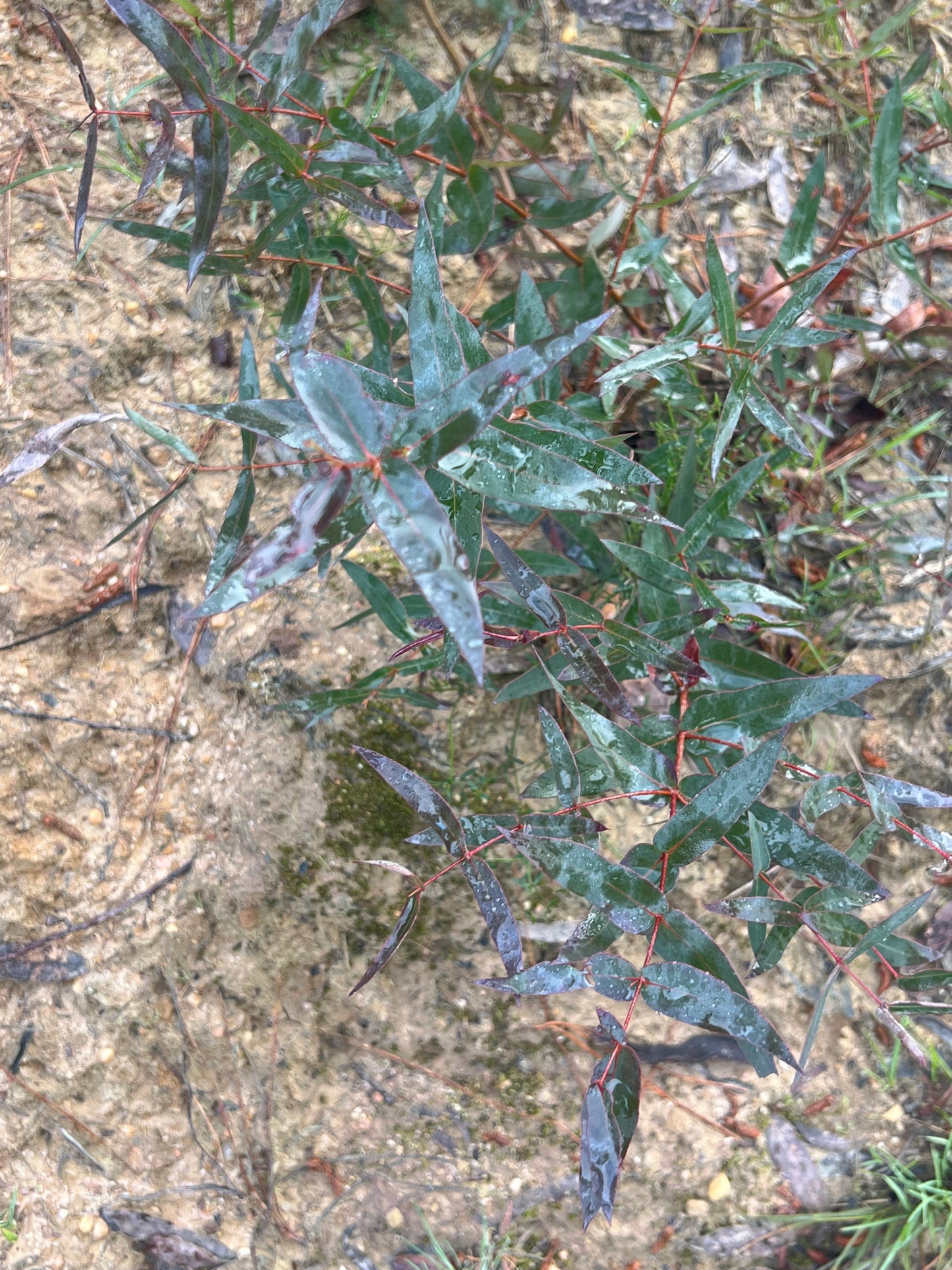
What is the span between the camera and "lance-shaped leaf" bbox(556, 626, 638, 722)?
3.71 ft

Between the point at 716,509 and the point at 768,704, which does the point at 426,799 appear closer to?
the point at 768,704

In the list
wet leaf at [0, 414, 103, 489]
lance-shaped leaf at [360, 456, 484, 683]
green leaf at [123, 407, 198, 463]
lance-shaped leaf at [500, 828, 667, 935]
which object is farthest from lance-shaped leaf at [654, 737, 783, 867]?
wet leaf at [0, 414, 103, 489]

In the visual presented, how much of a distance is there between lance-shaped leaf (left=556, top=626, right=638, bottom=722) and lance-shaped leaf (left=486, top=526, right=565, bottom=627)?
0.16 feet

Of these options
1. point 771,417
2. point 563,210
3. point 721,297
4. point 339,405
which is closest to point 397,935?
point 339,405

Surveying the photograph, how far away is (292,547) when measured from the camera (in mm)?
781

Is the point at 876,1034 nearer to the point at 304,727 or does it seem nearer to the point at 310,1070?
the point at 310,1070

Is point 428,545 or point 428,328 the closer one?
point 428,545

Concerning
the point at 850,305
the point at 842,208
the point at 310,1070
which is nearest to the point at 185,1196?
the point at 310,1070

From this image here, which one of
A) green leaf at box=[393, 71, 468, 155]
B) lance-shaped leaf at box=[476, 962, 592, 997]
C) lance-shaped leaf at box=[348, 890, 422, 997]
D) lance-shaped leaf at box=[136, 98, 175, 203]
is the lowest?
lance-shaped leaf at box=[476, 962, 592, 997]

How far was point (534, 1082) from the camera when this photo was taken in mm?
1777

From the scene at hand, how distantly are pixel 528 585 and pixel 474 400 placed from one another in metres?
0.33

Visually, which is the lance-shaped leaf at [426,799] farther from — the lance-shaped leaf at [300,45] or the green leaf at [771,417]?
the lance-shaped leaf at [300,45]

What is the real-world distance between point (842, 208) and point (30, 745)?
211 cm

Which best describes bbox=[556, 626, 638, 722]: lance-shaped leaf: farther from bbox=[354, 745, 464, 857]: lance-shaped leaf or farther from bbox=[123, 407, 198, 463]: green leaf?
bbox=[123, 407, 198, 463]: green leaf
